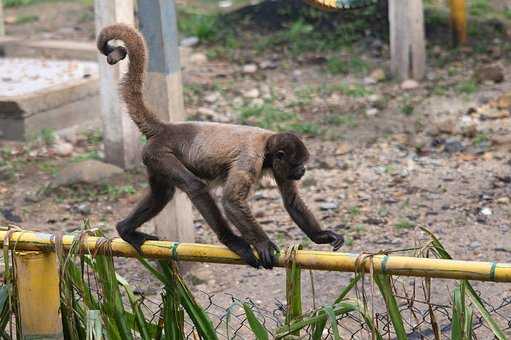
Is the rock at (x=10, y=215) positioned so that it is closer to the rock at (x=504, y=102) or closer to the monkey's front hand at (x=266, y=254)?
the monkey's front hand at (x=266, y=254)

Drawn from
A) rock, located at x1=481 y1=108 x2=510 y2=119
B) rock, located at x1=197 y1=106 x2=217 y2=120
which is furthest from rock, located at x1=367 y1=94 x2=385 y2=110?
rock, located at x1=197 y1=106 x2=217 y2=120

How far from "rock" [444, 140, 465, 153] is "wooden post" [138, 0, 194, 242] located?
3.07m

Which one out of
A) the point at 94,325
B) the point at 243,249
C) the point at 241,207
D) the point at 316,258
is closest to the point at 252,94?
the point at 241,207

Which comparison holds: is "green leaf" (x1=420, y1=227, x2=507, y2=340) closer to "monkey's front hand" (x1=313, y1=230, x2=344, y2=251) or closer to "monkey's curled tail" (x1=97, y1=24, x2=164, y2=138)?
"monkey's front hand" (x1=313, y1=230, x2=344, y2=251)

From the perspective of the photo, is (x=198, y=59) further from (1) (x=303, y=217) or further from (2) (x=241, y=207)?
(2) (x=241, y=207)

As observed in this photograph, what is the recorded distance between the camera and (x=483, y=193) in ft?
24.2

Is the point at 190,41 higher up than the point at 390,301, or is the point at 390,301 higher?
the point at 390,301

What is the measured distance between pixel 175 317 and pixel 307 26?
863 centimetres

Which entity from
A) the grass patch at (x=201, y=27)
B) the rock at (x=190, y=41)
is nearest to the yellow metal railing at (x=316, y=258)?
the rock at (x=190, y=41)

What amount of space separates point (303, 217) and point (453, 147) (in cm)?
408

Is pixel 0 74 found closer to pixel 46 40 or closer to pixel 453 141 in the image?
pixel 46 40

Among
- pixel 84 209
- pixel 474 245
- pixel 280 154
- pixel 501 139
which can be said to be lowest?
pixel 474 245

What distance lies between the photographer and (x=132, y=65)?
4590 millimetres

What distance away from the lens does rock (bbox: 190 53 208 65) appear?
450 inches
